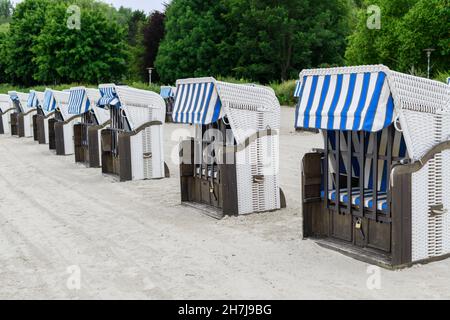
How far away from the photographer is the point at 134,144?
41.3 feet

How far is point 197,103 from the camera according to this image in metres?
9.17

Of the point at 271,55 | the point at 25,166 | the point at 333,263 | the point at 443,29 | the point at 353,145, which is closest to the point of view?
the point at 333,263

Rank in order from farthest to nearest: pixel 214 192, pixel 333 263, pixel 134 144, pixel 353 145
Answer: pixel 134 144 → pixel 214 192 → pixel 353 145 → pixel 333 263

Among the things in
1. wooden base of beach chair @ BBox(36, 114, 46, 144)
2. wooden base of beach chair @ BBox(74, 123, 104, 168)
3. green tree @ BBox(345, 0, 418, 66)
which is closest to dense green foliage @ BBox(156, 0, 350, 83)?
green tree @ BBox(345, 0, 418, 66)

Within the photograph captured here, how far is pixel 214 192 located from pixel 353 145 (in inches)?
122

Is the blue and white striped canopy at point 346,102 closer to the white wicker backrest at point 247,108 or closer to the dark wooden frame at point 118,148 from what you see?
the white wicker backrest at point 247,108

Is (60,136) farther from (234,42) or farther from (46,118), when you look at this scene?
(234,42)

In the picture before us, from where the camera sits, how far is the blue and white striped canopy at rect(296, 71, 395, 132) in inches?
234

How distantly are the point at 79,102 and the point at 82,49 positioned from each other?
1556 inches

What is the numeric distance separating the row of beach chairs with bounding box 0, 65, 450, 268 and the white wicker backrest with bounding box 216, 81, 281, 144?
0.05 ft

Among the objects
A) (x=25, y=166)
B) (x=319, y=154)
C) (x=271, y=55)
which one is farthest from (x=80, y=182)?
(x=271, y=55)

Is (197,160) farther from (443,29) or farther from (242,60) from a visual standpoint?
(242,60)

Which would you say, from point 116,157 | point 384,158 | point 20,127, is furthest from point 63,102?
point 384,158

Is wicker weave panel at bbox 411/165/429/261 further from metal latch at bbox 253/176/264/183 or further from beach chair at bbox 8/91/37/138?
beach chair at bbox 8/91/37/138
